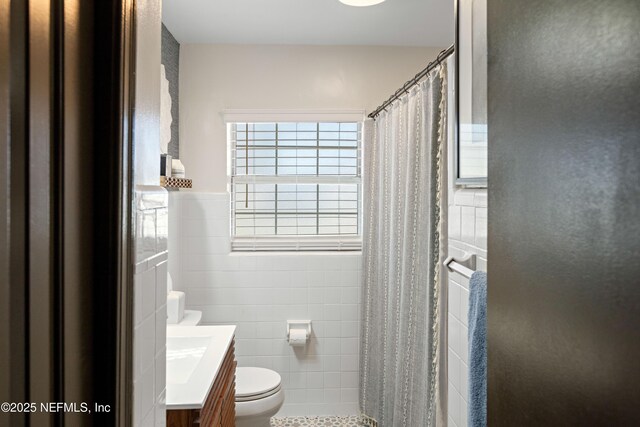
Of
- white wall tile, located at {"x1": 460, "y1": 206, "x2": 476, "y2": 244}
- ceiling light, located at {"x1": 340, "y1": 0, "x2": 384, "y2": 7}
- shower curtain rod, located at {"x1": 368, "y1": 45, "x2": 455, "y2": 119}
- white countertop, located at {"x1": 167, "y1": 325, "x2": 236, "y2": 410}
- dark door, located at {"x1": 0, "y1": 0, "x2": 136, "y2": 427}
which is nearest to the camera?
dark door, located at {"x1": 0, "y1": 0, "x2": 136, "y2": 427}

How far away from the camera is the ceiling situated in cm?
228

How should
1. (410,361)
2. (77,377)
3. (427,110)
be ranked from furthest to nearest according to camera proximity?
(410,361) → (427,110) → (77,377)

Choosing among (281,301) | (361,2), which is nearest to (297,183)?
(281,301)

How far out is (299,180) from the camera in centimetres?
307

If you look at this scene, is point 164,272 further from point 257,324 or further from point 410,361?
point 257,324

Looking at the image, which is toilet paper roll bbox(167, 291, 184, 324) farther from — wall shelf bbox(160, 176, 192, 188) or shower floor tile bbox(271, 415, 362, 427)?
shower floor tile bbox(271, 415, 362, 427)

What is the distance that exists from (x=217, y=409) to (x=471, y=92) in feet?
4.63

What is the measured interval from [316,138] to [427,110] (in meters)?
1.50

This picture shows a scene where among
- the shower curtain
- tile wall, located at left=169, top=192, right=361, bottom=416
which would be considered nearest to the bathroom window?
tile wall, located at left=169, top=192, right=361, bottom=416

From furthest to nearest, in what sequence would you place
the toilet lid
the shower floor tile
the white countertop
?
the shower floor tile, the toilet lid, the white countertop

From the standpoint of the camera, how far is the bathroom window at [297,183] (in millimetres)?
3027

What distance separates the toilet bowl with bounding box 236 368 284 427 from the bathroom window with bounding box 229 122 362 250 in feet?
3.17

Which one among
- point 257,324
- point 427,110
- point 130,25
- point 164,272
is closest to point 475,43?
point 427,110

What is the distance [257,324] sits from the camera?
289 centimetres
